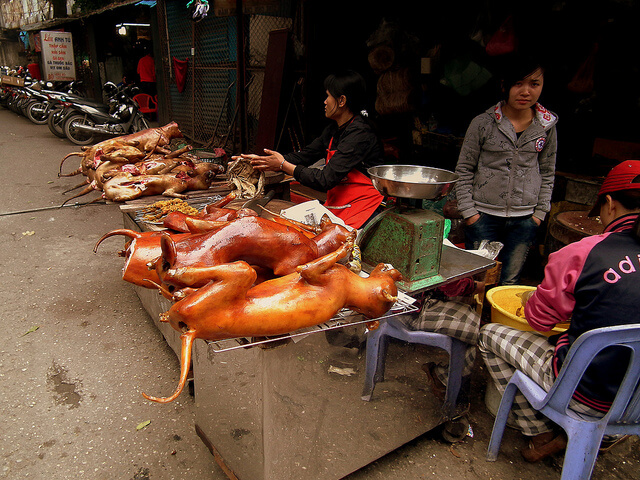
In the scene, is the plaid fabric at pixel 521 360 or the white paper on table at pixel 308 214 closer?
the plaid fabric at pixel 521 360

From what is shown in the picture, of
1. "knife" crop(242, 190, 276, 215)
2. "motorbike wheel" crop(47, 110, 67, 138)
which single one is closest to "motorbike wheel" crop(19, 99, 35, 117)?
"motorbike wheel" crop(47, 110, 67, 138)

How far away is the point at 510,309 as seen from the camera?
284 cm

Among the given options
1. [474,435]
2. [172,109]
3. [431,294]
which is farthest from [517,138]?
[172,109]

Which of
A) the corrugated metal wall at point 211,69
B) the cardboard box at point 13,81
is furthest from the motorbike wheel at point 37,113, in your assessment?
the corrugated metal wall at point 211,69

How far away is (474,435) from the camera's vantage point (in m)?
2.66

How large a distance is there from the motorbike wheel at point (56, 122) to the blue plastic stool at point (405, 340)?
1119 centimetres

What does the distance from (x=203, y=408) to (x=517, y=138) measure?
269cm

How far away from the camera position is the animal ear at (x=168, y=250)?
1.38 meters

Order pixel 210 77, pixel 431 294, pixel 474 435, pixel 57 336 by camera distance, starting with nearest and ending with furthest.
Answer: pixel 431 294
pixel 474 435
pixel 57 336
pixel 210 77

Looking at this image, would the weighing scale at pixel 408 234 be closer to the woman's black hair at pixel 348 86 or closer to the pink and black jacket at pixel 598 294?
the pink and black jacket at pixel 598 294

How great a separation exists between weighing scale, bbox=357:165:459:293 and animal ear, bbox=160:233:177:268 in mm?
1021

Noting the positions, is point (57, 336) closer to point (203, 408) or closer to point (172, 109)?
point (203, 408)

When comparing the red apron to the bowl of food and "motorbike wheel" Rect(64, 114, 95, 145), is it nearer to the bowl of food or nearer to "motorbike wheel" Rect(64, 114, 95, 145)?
the bowl of food

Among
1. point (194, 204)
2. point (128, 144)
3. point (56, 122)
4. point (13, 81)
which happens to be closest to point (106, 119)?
point (56, 122)
